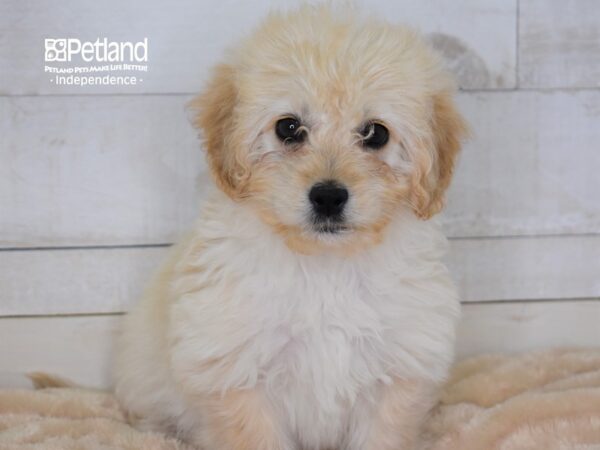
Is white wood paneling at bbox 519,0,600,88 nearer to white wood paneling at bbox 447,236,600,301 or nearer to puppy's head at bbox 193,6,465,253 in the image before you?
white wood paneling at bbox 447,236,600,301

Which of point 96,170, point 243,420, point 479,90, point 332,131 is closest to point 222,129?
point 332,131

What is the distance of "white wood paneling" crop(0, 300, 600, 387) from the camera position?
3043 millimetres

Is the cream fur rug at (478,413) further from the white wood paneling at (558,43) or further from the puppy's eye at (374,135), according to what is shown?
the white wood paneling at (558,43)

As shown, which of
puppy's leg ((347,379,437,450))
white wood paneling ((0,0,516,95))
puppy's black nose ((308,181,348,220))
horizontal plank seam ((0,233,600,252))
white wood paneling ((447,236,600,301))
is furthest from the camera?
white wood paneling ((447,236,600,301))

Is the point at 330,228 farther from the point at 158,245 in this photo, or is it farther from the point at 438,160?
the point at 158,245

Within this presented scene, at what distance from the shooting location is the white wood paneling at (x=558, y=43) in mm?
3053

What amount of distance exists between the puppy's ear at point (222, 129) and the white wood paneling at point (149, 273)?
0.97 metres

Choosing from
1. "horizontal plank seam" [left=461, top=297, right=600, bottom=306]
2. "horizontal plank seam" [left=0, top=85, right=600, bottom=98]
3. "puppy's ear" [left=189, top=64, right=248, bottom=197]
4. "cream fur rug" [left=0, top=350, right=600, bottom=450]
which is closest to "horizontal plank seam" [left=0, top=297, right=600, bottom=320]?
"horizontal plank seam" [left=461, top=297, right=600, bottom=306]

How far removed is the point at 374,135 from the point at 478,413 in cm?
96

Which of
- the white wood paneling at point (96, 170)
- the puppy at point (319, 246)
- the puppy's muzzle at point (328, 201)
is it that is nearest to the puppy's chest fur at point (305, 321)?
the puppy at point (319, 246)

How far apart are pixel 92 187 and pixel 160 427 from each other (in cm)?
88

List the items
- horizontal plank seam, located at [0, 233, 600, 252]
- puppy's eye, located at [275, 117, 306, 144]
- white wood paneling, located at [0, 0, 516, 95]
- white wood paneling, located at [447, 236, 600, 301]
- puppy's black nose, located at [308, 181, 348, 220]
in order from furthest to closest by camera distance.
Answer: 1. white wood paneling, located at [447, 236, 600, 301]
2. horizontal plank seam, located at [0, 233, 600, 252]
3. white wood paneling, located at [0, 0, 516, 95]
4. puppy's eye, located at [275, 117, 306, 144]
5. puppy's black nose, located at [308, 181, 348, 220]

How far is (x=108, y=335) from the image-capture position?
307cm

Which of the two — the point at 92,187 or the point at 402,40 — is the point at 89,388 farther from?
the point at 402,40
